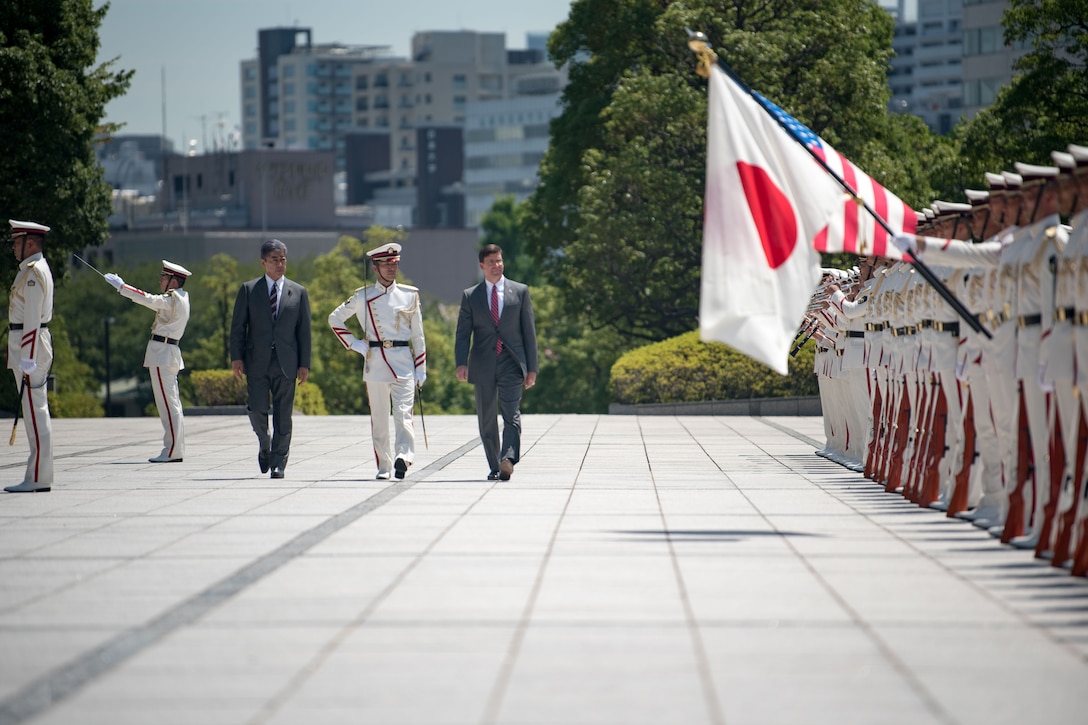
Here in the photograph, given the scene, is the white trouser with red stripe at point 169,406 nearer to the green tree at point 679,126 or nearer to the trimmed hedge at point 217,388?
the trimmed hedge at point 217,388

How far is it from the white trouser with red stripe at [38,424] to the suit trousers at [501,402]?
13.2 feet

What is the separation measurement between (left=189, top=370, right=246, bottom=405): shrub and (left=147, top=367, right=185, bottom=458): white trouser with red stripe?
1373 centimetres

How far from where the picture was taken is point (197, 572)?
29.7ft

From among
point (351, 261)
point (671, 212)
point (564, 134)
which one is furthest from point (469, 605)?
point (351, 261)

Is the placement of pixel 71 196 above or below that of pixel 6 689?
above

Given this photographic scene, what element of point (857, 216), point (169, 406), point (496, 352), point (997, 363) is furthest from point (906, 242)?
point (169, 406)

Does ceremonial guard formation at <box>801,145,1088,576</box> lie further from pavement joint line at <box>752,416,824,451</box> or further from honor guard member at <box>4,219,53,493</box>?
honor guard member at <box>4,219,53,493</box>

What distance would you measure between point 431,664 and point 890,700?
1970mm

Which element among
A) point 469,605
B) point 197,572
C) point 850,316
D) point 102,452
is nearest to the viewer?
point 469,605

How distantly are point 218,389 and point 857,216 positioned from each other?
2275 centimetres

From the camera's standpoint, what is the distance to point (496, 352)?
48.4 feet

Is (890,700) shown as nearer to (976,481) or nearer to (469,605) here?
(469,605)

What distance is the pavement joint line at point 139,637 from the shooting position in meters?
6.02

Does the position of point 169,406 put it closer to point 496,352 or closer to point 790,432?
point 496,352
